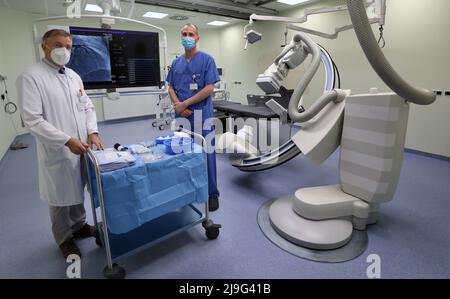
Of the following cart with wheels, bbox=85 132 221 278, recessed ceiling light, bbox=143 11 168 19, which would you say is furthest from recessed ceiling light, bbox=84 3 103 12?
cart with wheels, bbox=85 132 221 278

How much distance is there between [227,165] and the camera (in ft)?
12.1

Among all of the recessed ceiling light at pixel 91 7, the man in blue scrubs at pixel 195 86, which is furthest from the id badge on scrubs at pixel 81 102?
the recessed ceiling light at pixel 91 7

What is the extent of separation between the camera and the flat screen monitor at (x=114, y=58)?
1941mm

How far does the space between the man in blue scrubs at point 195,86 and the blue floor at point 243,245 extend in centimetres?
49

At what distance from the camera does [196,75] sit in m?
2.32

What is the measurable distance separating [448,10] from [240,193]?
3.53 m

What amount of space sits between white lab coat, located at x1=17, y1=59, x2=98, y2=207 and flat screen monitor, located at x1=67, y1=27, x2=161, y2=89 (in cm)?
24

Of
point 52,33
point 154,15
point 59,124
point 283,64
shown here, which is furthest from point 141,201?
point 154,15

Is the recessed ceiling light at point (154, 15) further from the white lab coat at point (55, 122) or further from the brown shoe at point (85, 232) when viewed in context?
the brown shoe at point (85, 232)

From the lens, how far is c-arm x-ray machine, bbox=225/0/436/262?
184 cm

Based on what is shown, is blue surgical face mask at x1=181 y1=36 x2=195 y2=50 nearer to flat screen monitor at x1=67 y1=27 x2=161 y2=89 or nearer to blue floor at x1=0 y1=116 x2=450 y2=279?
flat screen monitor at x1=67 y1=27 x2=161 y2=89

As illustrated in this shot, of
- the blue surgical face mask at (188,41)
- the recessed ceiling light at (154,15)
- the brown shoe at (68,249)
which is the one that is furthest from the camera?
the recessed ceiling light at (154,15)

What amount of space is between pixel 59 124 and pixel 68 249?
891mm

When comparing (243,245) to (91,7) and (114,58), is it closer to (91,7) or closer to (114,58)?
(114,58)
